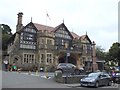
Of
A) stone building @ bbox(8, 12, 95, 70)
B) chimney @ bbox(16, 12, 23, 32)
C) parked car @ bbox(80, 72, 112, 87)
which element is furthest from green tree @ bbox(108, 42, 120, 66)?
parked car @ bbox(80, 72, 112, 87)

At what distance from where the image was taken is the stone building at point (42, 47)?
5541cm

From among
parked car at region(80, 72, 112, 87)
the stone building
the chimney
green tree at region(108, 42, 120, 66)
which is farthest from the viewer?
green tree at region(108, 42, 120, 66)

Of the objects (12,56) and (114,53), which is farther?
(114,53)

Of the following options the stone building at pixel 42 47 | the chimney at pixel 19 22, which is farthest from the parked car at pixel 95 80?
the chimney at pixel 19 22

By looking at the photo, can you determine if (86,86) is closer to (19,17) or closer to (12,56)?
(12,56)

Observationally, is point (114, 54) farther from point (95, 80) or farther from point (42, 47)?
point (95, 80)

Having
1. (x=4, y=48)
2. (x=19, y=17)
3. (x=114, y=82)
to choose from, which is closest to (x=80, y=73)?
(x=114, y=82)

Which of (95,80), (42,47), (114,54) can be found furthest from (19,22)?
(114,54)

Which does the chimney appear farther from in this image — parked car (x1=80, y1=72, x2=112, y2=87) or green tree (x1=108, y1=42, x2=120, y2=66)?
green tree (x1=108, y1=42, x2=120, y2=66)

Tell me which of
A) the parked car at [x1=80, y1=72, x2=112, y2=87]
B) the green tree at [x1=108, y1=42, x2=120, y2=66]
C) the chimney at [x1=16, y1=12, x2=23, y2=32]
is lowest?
the parked car at [x1=80, y1=72, x2=112, y2=87]

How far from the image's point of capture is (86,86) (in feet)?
92.4

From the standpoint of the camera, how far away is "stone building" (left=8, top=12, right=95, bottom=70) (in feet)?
182

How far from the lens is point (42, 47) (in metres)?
58.0

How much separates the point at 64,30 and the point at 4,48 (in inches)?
687
